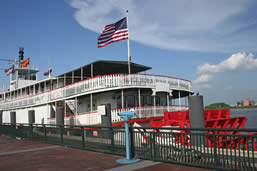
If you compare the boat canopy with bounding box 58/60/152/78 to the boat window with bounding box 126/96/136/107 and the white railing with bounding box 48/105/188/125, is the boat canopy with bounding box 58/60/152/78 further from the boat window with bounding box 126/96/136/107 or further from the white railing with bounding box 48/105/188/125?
the white railing with bounding box 48/105/188/125

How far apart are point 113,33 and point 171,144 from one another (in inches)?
494

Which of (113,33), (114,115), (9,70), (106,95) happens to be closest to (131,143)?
(114,115)

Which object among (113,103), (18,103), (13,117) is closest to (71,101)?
(113,103)

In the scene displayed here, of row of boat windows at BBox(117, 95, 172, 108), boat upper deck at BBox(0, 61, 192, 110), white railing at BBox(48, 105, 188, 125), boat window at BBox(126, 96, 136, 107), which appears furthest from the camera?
boat window at BBox(126, 96, 136, 107)

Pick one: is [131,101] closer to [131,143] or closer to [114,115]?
[114,115]

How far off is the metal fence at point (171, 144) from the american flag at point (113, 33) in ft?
28.3

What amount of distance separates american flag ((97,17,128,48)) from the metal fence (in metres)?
8.64

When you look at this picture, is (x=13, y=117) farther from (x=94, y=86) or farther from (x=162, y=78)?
(x=162, y=78)

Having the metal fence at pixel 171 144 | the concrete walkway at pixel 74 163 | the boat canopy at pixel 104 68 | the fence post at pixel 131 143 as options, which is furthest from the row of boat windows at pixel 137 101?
the fence post at pixel 131 143

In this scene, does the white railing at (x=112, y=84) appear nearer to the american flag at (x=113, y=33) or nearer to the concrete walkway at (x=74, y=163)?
the american flag at (x=113, y=33)

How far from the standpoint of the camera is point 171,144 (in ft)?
25.6

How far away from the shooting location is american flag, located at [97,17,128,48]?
1822 cm

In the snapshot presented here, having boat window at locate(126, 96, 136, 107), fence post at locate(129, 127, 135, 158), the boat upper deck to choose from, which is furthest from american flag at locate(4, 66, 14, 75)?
fence post at locate(129, 127, 135, 158)

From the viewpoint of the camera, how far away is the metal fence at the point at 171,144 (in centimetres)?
550
